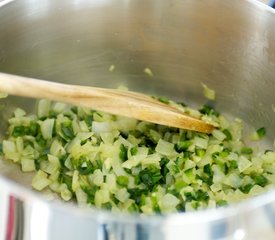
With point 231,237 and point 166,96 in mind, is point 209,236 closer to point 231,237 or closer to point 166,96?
point 231,237

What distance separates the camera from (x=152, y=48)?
1218mm

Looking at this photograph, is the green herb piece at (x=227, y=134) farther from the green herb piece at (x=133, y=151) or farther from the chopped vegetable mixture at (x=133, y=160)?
the green herb piece at (x=133, y=151)

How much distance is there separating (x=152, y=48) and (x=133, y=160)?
283 mm

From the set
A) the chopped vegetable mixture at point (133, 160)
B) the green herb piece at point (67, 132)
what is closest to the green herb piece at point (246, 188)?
the chopped vegetable mixture at point (133, 160)

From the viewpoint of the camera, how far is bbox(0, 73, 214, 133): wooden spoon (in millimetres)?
846

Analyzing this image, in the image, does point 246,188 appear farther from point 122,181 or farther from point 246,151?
point 122,181

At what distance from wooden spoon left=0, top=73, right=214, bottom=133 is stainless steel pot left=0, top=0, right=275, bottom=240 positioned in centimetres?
13

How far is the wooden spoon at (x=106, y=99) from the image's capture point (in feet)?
2.77

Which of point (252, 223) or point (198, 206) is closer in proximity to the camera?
point (252, 223)

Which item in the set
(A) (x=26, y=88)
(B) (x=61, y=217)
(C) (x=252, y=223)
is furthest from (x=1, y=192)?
(C) (x=252, y=223)

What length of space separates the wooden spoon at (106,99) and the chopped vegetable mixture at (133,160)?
0.20 feet

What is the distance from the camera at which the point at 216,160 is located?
43.6 inches

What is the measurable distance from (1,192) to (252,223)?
326 mm

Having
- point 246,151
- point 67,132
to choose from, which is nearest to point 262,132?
point 246,151
